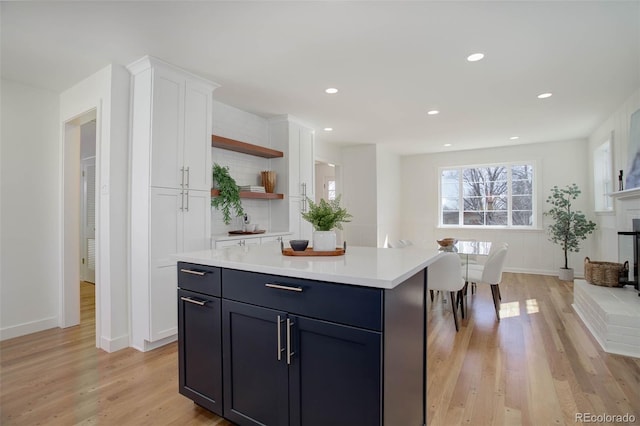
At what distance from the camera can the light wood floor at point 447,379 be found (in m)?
1.97

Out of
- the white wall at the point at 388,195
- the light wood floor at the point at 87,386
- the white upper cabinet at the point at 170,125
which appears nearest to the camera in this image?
the light wood floor at the point at 87,386

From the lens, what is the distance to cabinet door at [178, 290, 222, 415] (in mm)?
1814

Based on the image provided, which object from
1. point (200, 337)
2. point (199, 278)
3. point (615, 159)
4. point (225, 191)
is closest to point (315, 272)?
point (199, 278)

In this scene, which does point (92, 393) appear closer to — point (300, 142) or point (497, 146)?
point (300, 142)

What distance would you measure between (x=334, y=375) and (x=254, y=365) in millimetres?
469

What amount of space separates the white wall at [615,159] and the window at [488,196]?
1.22 metres

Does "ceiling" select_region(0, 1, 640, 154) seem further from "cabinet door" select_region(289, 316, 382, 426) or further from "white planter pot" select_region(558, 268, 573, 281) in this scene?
"white planter pot" select_region(558, 268, 573, 281)

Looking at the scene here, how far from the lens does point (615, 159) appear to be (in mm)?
4488

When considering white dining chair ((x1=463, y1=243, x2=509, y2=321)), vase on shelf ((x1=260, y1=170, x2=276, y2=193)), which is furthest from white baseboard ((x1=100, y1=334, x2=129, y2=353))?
→ white dining chair ((x1=463, y1=243, x2=509, y2=321))

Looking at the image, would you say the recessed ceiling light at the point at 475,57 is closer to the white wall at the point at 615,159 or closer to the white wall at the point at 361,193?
the white wall at the point at 615,159

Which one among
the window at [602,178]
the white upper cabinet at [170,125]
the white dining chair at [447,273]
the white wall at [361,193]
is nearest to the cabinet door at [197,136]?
the white upper cabinet at [170,125]

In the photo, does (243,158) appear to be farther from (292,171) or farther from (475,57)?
(475,57)

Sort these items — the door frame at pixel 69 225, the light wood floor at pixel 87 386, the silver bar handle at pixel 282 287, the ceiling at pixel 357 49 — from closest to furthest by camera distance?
the silver bar handle at pixel 282 287, the light wood floor at pixel 87 386, the ceiling at pixel 357 49, the door frame at pixel 69 225

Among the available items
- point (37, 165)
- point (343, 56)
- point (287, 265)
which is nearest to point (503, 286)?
point (343, 56)
